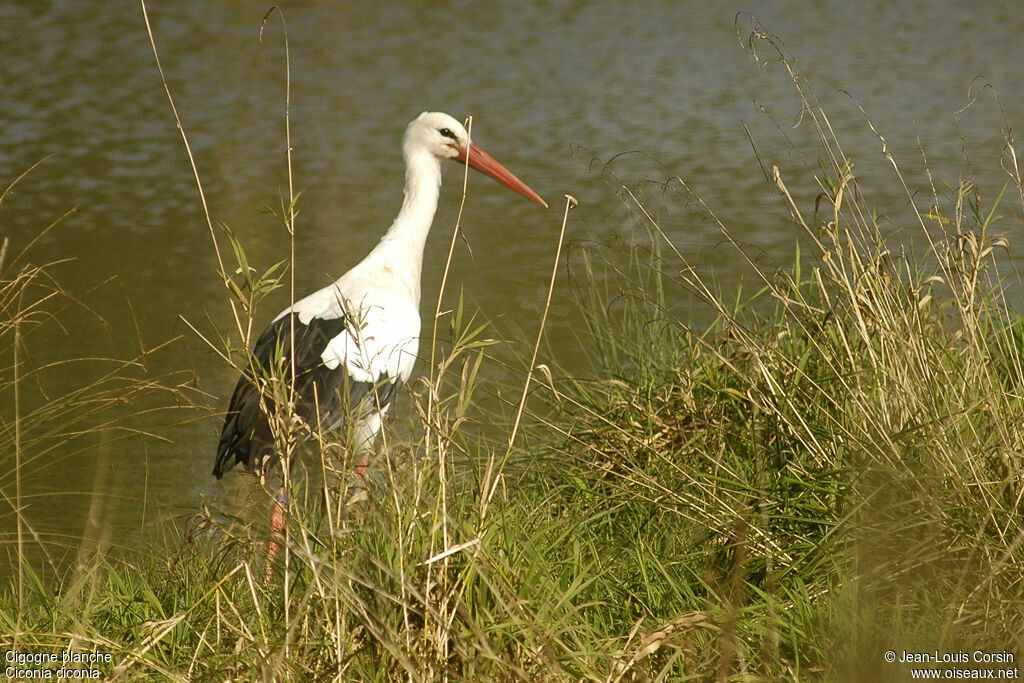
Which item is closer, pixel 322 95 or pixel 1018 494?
pixel 1018 494

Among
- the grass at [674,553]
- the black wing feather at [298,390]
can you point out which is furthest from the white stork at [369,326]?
the grass at [674,553]

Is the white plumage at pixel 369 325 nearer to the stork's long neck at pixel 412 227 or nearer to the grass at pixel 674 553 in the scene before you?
the stork's long neck at pixel 412 227

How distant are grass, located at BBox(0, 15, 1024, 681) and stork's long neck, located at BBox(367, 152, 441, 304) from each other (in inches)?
58.2

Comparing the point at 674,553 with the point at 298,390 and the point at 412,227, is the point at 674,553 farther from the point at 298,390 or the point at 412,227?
the point at 412,227

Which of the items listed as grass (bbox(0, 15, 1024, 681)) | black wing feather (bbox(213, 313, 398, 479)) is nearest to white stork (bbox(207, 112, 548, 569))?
black wing feather (bbox(213, 313, 398, 479))

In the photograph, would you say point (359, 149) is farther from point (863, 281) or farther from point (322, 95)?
point (863, 281)

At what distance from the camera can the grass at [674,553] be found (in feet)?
7.06

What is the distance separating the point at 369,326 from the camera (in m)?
4.07

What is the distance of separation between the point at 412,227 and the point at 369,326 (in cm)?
59

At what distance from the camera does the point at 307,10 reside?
584 inches

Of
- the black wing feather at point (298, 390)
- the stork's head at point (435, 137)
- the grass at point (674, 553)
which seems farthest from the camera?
the stork's head at point (435, 137)

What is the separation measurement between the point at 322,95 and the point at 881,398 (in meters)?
8.95

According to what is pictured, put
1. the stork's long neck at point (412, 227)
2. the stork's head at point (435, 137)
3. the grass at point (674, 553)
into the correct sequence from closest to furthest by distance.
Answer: the grass at point (674, 553) → the stork's long neck at point (412, 227) → the stork's head at point (435, 137)

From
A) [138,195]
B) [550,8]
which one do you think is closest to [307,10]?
[550,8]
